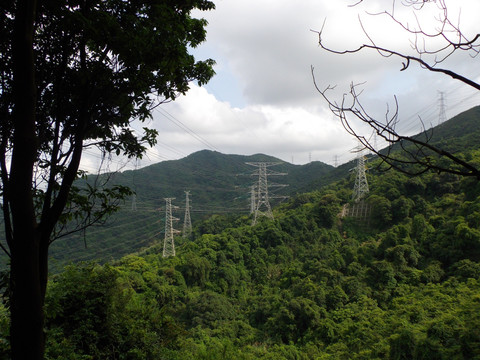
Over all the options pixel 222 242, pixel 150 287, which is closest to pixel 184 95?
pixel 150 287

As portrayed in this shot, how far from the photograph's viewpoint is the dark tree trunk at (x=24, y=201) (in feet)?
6.52

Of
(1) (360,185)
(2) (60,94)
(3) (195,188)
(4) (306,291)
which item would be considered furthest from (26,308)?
(3) (195,188)

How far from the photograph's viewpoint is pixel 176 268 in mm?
21781

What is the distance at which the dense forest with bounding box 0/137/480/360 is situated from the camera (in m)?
6.01

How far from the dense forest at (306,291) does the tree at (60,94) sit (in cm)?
128

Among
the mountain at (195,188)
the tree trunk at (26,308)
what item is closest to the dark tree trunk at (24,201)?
the tree trunk at (26,308)

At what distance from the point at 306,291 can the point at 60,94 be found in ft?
57.0

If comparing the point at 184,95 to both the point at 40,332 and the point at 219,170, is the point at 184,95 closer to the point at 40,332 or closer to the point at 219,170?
the point at 40,332

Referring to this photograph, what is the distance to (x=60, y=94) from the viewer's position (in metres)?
2.82

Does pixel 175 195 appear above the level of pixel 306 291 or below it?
above

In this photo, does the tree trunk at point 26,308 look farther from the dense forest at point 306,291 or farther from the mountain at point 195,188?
the mountain at point 195,188

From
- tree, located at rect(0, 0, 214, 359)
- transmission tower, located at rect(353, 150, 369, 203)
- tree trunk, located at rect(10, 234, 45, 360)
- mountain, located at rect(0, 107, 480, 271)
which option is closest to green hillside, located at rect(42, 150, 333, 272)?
mountain, located at rect(0, 107, 480, 271)

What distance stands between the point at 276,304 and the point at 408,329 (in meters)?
8.62

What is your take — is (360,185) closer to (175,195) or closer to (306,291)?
(306,291)
